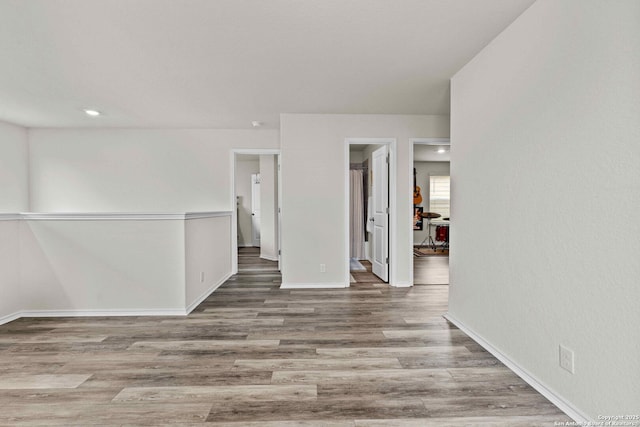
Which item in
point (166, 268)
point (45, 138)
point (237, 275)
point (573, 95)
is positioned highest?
point (45, 138)

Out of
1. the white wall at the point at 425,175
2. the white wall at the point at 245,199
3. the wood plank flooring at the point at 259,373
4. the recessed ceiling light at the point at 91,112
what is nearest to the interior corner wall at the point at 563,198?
the wood plank flooring at the point at 259,373

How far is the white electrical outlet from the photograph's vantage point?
162 centimetres

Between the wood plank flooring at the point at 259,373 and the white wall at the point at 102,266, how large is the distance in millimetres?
191

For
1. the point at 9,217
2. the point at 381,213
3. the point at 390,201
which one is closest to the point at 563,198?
the point at 390,201

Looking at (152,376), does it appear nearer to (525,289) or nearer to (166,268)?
(166,268)

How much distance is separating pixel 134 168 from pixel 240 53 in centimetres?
347

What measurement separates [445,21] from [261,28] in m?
1.26

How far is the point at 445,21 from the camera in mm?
2078

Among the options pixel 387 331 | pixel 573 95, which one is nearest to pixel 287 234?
pixel 387 331

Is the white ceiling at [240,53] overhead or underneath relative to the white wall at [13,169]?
overhead

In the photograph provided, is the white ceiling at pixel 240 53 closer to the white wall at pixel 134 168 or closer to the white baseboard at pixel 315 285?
the white wall at pixel 134 168

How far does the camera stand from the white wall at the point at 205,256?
130 inches

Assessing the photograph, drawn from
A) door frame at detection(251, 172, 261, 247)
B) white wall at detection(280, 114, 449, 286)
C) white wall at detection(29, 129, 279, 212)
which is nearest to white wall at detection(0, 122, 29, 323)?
white wall at detection(29, 129, 279, 212)

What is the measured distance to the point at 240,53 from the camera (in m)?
2.50
